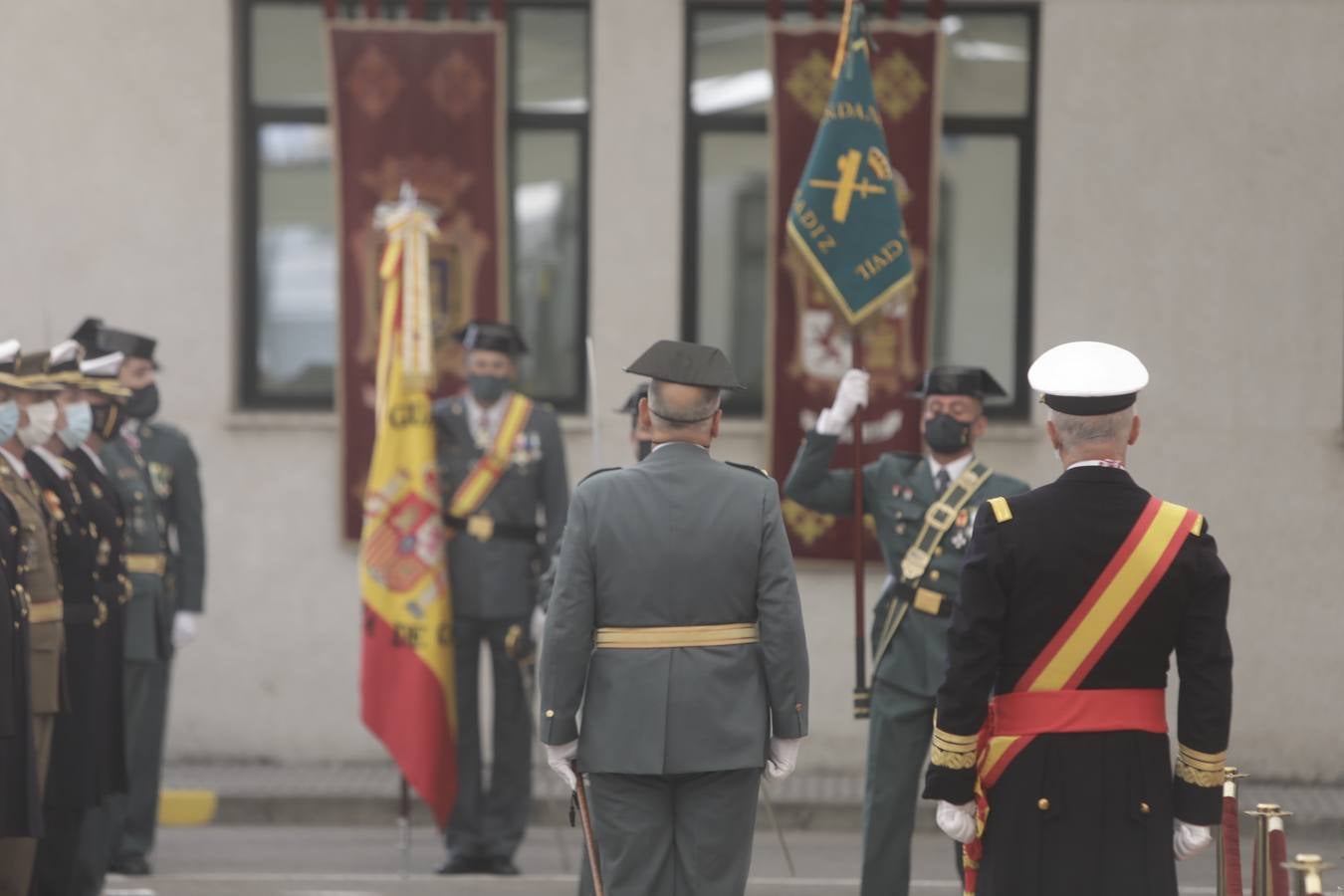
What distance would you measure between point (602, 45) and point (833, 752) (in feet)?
12.7

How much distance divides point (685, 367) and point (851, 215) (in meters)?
2.67

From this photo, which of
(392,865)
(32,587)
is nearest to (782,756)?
(32,587)

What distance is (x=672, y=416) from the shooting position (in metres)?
6.04

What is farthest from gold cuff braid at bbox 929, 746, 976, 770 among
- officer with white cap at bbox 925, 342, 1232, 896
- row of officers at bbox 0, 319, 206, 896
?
row of officers at bbox 0, 319, 206, 896

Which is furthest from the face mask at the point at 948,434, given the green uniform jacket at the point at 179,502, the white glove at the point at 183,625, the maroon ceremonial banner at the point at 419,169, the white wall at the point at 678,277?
the maroon ceremonial banner at the point at 419,169

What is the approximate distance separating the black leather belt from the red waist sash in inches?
182

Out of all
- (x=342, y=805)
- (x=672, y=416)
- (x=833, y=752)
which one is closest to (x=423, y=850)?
(x=342, y=805)

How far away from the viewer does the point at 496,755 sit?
961 centimetres

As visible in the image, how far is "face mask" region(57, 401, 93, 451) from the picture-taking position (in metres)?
8.13

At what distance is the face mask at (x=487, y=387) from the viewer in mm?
9641

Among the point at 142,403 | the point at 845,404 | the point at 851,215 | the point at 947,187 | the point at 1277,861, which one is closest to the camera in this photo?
the point at 1277,861

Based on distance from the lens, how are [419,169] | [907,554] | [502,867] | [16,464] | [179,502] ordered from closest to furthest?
[16,464]
[907,554]
[502,867]
[179,502]
[419,169]

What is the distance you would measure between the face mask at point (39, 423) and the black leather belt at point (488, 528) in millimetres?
2253

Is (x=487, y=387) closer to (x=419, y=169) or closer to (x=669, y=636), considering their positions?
(x=419, y=169)
